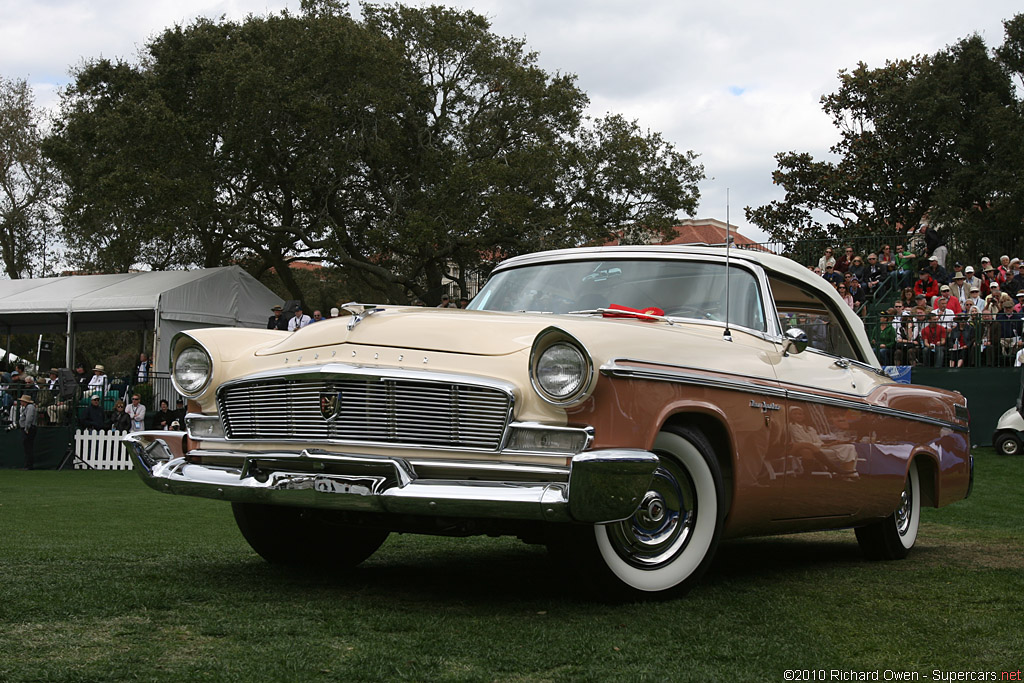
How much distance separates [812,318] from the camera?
6262 millimetres

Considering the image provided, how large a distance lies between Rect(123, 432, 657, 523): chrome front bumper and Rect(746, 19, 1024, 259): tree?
30015 mm

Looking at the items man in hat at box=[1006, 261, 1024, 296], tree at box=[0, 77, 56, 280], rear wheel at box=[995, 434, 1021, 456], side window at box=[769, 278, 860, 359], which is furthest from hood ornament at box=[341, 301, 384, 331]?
tree at box=[0, 77, 56, 280]

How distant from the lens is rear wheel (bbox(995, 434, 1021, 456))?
1583 centimetres

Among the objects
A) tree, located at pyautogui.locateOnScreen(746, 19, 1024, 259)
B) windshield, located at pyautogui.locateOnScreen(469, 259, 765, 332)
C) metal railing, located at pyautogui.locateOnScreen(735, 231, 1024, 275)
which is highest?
tree, located at pyautogui.locateOnScreen(746, 19, 1024, 259)

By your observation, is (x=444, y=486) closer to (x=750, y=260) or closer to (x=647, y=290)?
(x=647, y=290)

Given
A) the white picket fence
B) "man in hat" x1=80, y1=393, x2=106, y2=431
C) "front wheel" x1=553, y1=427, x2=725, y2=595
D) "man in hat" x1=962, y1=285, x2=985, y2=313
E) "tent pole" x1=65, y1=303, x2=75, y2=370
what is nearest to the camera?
"front wheel" x1=553, y1=427, x2=725, y2=595

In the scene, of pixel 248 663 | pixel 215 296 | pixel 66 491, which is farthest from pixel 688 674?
pixel 215 296

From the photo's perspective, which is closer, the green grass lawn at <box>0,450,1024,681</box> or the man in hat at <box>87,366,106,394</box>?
the green grass lawn at <box>0,450,1024,681</box>

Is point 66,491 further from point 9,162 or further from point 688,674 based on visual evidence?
point 9,162

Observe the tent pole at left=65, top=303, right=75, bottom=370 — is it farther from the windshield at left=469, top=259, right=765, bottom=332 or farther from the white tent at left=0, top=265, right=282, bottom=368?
the windshield at left=469, top=259, right=765, bottom=332

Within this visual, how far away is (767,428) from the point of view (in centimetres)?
495

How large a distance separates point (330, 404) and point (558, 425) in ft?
3.07

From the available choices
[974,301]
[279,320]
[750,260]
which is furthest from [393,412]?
[279,320]

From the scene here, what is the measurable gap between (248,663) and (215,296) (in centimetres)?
2346
